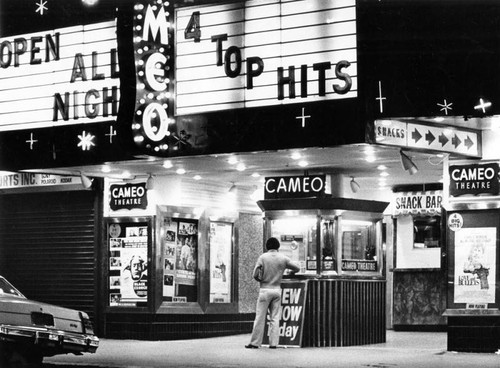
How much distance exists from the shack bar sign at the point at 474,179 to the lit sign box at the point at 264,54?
2563 millimetres

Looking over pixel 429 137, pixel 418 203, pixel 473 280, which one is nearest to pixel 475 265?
pixel 473 280

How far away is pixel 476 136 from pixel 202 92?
15.1 ft

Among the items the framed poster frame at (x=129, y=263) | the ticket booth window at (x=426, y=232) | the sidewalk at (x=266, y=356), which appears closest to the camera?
the sidewalk at (x=266, y=356)

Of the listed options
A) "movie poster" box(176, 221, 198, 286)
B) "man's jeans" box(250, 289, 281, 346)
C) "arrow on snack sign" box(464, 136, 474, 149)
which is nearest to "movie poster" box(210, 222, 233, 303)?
→ "movie poster" box(176, 221, 198, 286)

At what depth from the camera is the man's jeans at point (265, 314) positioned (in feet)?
59.9

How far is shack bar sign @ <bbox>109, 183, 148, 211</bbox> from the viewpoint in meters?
21.2

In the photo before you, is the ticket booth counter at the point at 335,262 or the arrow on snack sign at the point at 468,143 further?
the ticket booth counter at the point at 335,262

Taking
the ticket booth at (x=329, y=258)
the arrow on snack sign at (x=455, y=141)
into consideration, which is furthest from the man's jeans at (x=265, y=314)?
the arrow on snack sign at (x=455, y=141)

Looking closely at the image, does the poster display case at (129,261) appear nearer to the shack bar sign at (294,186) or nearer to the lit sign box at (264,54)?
the shack bar sign at (294,186)

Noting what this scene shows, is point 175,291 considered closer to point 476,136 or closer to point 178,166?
point 178,166

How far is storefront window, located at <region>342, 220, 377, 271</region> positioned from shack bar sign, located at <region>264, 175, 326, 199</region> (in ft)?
3.04

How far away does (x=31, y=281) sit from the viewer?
908 inches

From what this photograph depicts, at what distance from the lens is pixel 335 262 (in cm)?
1936

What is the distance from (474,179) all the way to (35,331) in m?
7.37
